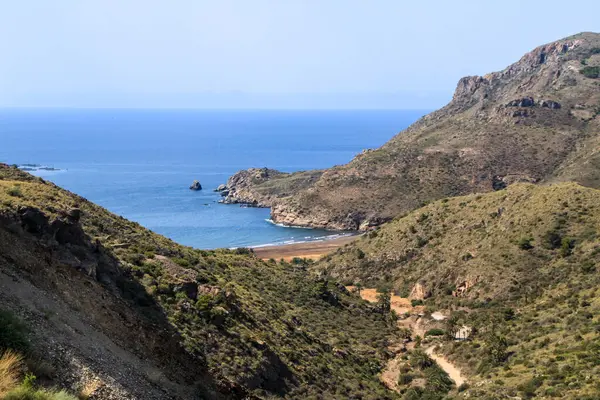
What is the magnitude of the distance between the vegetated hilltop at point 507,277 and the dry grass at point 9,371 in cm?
2158

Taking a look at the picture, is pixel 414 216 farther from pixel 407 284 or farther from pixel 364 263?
pixel 407 284

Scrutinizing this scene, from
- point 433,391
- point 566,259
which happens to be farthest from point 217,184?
point 433,391

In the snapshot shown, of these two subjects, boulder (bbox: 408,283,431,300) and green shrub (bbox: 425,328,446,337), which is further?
boulder (bbox: 408,283,431,300)

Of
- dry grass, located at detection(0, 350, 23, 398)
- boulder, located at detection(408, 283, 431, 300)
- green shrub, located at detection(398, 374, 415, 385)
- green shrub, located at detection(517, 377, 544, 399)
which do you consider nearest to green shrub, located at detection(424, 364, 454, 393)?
green shrub, located at detection(398, 374, 415, 385)

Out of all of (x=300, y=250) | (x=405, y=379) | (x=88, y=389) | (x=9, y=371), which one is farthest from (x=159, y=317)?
(x=300, y=250)

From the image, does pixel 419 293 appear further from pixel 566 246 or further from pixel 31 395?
pixel 31 395

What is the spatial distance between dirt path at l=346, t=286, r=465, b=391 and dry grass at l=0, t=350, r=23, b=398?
2481 cm

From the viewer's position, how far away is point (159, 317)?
23484 millimetres

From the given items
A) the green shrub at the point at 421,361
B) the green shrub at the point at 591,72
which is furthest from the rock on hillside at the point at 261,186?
the green shrub at the point at 421,361

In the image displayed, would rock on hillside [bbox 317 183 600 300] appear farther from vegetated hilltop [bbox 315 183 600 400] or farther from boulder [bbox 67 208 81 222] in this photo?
boulder [bbox 67 208 81 222]

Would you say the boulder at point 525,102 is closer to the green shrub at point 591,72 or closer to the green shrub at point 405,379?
the green shrub at point 591,72

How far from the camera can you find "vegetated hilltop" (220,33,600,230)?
338 feet

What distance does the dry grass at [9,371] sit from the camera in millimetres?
9258

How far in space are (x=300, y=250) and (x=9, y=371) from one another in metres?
77.6
